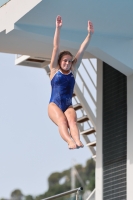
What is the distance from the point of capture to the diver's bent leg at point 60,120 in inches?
437

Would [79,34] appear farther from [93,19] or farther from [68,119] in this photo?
[68,119]

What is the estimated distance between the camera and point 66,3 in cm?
1329

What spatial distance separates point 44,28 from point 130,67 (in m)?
2.08

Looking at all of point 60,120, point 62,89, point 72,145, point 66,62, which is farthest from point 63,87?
point 72,145

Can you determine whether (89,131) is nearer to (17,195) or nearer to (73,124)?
(73,124)

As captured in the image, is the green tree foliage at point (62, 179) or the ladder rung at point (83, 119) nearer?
the ladder rung at point (83, 119)

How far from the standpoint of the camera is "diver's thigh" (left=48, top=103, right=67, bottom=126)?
11.4 metres

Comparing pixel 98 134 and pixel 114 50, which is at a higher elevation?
pixel 114 50

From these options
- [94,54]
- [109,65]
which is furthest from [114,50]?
[109,65]

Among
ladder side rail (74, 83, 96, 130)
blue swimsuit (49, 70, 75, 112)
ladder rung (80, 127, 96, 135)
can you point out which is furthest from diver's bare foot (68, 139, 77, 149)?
ladder rung (80, 127, 96, 135)

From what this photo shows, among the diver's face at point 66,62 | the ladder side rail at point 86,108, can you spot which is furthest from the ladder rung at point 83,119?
the diver's face at point 66,62

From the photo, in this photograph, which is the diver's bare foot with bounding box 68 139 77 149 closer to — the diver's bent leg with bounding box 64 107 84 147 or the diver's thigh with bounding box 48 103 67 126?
the diver's bent leg with bounding box 64 107 84 147

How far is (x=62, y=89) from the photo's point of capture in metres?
11.8

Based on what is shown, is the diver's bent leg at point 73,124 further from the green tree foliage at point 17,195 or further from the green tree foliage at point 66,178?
the green tree foliage at point 17,195
